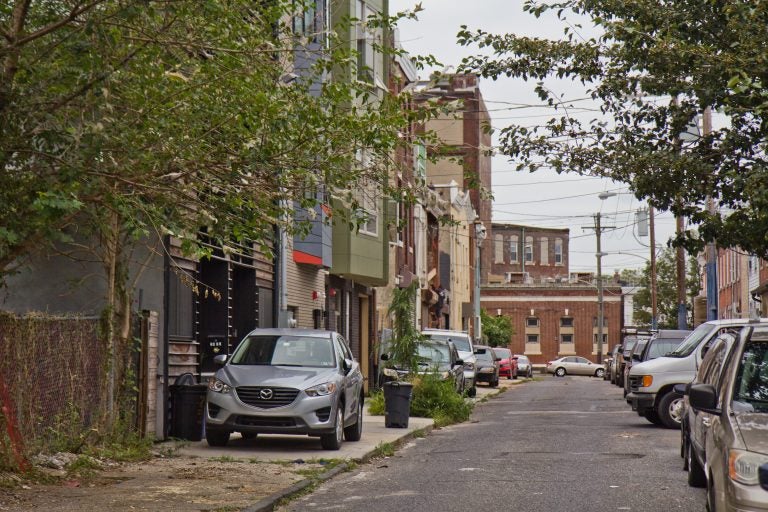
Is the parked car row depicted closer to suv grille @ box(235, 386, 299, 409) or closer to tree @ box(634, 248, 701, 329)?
suv grille @ box(235, 386, 299, 409)

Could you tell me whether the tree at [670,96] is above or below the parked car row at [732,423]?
above

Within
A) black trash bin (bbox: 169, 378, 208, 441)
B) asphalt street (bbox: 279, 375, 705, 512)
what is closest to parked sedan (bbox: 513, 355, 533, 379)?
asphalt street (bbox: 279, 375, 705, 512)

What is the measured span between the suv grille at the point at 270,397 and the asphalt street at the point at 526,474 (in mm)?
1487

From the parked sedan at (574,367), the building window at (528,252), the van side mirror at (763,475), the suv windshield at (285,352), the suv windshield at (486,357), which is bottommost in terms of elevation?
the parked sedan at (574,367)

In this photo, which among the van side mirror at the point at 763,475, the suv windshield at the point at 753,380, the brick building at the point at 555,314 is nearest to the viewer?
the van side mirror at the point at 763,475

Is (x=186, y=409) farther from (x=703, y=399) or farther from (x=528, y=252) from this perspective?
(x=528, y=252)

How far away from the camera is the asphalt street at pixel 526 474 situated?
11.3 m

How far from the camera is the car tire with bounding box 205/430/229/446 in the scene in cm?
1672

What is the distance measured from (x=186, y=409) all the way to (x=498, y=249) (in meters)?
88.2

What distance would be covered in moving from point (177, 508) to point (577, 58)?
866 centimetres

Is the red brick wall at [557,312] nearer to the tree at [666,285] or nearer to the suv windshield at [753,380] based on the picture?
the tree at [666,285]

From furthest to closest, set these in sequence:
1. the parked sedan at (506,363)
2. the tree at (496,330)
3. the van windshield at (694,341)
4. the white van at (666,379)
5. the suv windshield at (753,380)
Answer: the tree at (496,330)
the parked sedan at (506,363)
the van windshield at (694,341)
the white van at (666,379)
the suv windshield at (753,380)

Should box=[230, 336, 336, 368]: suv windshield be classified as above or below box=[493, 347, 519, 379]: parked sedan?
above

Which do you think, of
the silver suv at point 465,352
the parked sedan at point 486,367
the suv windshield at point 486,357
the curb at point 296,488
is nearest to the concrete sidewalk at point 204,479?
the curb at point 296,488
